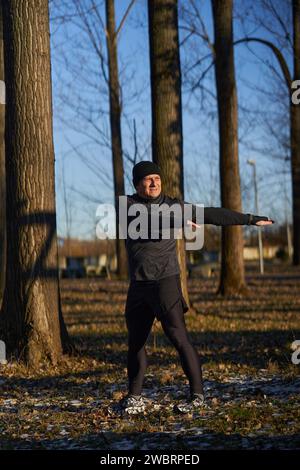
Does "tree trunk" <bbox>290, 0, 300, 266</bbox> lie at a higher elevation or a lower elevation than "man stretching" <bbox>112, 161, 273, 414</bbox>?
higher

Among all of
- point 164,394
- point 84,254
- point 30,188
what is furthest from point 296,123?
point 84,254

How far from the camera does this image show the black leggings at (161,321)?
6191 millimetres

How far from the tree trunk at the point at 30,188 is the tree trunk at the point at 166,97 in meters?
3.90

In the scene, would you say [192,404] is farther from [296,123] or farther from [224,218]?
[296,123]

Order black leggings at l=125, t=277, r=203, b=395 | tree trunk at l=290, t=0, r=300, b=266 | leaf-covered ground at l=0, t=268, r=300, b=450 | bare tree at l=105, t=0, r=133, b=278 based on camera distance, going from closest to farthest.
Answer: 1. leaf-covered ground at l=0, t=268, r=300, b=450
2. black leggings at l=125, t=277, r=203, b=395
3. tree trunk at l=290, t=0, r=300, b=266
4. bare tree at l=105, t=0, r=133, b=278

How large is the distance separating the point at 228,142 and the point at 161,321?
1197 cm

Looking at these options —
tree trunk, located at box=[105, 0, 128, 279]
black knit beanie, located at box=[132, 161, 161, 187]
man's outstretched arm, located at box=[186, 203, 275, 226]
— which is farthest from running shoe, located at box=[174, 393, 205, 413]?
tree trunk, located at box=[105, 0, 128, 279]

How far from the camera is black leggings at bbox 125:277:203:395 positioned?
619 centimetres

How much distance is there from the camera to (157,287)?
620 centimetres

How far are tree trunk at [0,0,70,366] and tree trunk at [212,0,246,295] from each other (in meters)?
9.13

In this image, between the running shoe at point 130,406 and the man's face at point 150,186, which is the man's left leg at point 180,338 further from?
the man's face at point 150,186

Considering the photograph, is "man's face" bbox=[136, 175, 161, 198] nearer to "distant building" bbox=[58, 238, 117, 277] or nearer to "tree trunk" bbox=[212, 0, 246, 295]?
"tree trunk" bbox=[212, 0, 246, 295]
